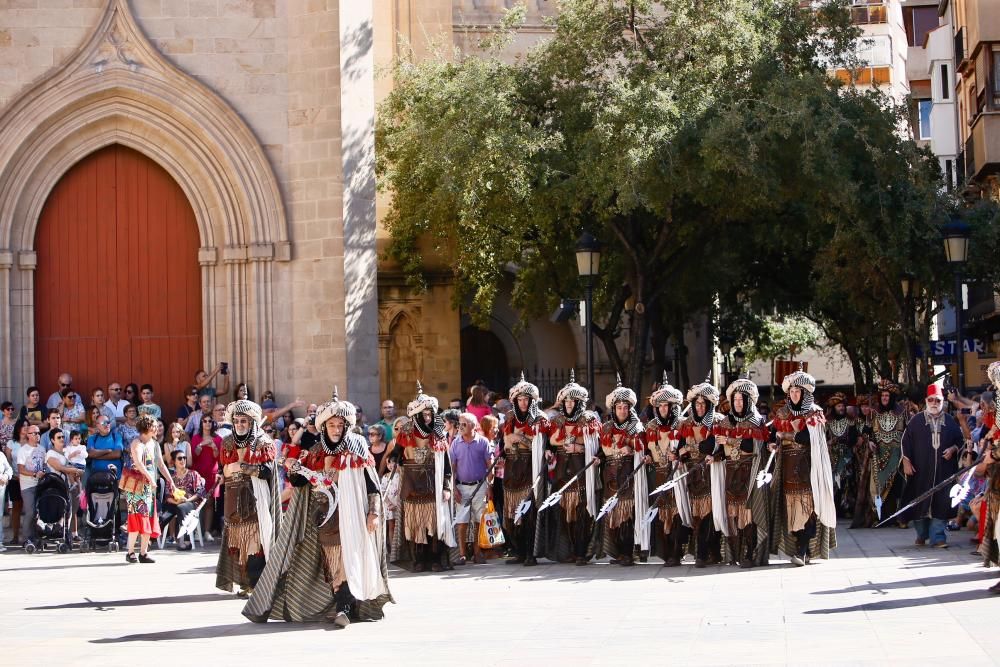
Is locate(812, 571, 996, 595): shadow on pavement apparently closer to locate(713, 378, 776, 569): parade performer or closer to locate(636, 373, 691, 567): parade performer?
locate(713, 378, 776, 569): parade performer

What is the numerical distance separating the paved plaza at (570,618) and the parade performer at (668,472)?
28 centimetres

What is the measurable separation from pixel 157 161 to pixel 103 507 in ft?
19.7

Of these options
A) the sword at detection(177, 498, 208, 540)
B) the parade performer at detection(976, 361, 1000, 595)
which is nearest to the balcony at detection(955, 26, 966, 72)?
the sword at detection(177, 498, 208, 540)

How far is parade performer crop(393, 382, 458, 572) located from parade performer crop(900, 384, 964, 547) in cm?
519

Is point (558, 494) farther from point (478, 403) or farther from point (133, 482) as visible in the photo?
point (133, 482)

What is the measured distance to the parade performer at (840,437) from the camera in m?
22.8

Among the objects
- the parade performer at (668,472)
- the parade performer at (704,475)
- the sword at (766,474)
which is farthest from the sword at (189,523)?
the sword at (766,474)

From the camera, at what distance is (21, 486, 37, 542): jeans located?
806 inches

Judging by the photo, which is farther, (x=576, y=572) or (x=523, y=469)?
(x=523, y=469)

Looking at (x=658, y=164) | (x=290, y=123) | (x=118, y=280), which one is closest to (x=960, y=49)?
(x=658, y=164)

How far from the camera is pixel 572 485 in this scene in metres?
17.4

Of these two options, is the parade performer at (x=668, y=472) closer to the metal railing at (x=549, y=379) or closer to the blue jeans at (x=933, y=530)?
the blue jeans at (x=933, y=530)

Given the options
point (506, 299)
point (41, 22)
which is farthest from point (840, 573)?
point (506, 299)

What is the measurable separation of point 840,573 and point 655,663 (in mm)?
5717
